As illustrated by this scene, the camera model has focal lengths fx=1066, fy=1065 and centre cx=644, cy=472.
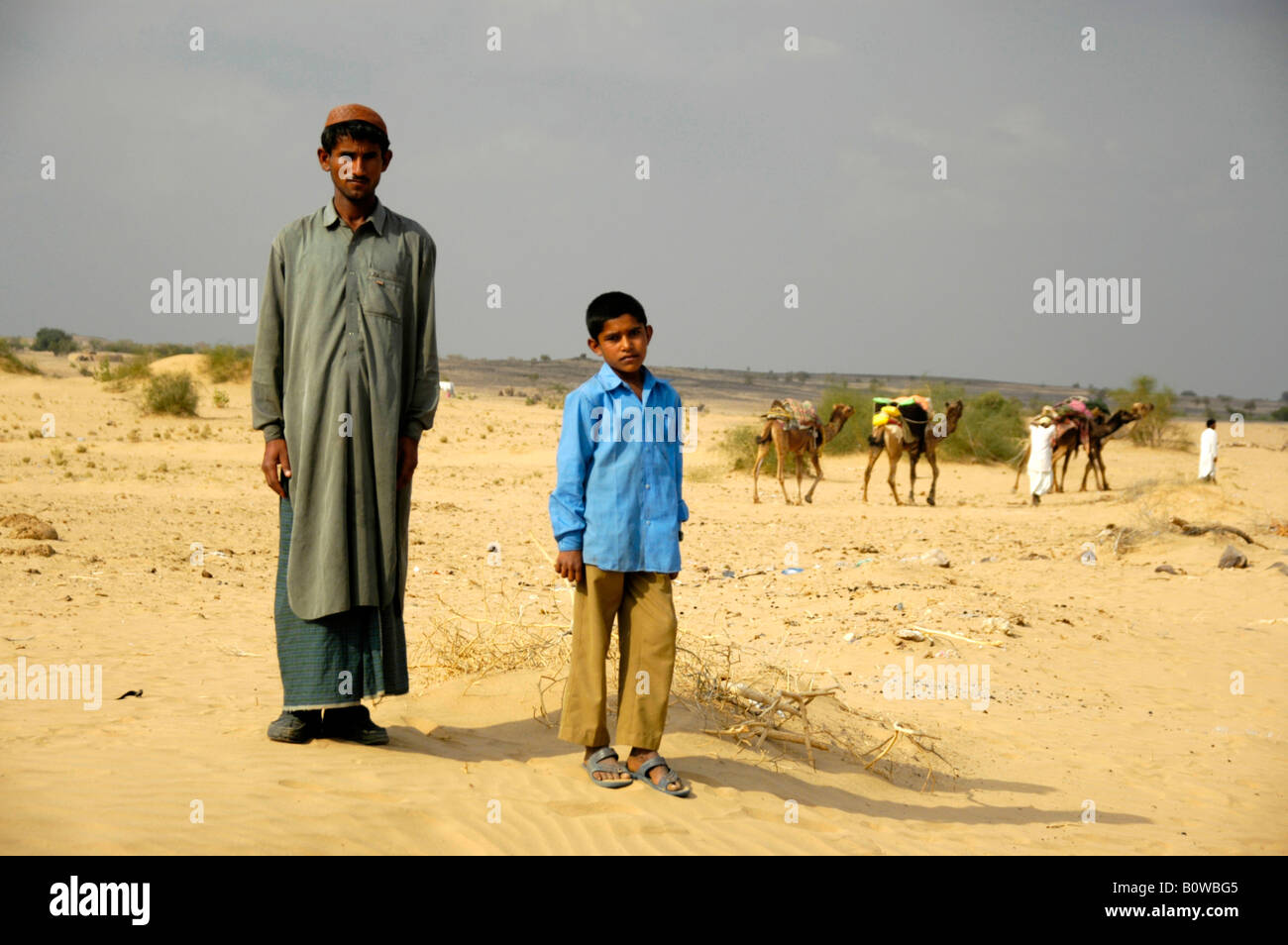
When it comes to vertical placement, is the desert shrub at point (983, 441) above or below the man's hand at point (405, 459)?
below

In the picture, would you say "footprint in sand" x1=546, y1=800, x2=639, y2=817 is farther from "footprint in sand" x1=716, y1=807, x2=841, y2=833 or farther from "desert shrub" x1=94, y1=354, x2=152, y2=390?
"desert shrub" x1=94, y1=354, x2=152, y2=390

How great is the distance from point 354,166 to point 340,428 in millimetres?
1019

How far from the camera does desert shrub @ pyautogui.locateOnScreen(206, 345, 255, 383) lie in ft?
108

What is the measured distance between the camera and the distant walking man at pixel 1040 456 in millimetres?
18453

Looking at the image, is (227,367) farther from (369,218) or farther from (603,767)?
(603,767)

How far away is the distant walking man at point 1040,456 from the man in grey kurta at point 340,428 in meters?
16.1

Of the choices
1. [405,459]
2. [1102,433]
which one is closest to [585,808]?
[405,459]

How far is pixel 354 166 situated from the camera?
4129 millimetres

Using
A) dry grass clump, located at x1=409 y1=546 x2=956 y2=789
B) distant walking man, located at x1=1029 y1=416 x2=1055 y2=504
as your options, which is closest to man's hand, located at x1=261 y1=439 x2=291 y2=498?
dry grass clump, located at x1=409 y1=546 x2=956 y2=789

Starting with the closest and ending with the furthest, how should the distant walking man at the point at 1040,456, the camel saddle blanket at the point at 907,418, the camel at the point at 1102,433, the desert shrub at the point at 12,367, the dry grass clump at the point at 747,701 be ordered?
the dry grass clump at the point at 747,701, the distant walking man at the point at 1040,456, the camel saddle blanket at the point at 907,418, the camel at the point at 1102,433, the desert shrub at the point at 12,367

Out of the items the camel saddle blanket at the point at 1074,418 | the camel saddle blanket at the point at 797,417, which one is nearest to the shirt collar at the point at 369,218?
the camel saddle blanket at the point at 797,417

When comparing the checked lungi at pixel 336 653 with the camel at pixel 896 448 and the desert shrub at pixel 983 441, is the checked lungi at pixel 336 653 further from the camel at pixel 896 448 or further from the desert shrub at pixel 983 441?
the desert shrub at pixel 983 441

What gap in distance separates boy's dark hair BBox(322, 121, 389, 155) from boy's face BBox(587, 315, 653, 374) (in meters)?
1.19
